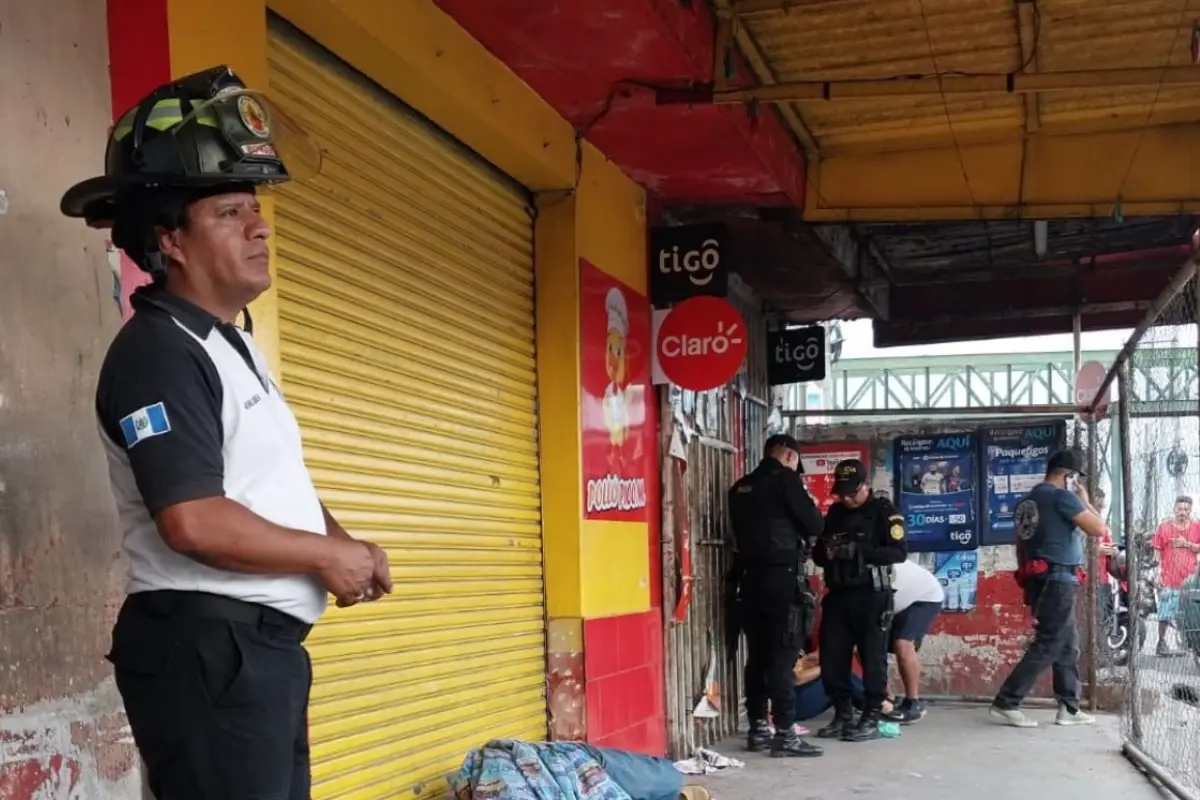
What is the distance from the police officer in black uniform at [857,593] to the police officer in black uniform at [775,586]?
49cm

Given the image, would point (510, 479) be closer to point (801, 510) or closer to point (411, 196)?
point (411, 196)

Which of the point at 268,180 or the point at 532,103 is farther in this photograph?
the point at 532,103

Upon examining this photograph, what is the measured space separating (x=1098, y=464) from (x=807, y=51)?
4.79m

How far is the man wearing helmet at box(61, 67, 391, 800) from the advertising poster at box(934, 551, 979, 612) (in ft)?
26.2

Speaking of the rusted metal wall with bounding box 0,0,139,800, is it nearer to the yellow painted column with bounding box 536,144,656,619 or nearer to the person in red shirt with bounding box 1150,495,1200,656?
the yellow painted column with bounding box 536,144,656,619

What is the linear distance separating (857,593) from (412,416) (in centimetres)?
438

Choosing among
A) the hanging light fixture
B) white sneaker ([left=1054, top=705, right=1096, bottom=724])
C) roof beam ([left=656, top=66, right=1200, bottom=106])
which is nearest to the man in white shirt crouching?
white sneaker ([left=1054, top=705, right=1096, bottom=724])

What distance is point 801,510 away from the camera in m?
7.28

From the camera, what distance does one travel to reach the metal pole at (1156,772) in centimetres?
545

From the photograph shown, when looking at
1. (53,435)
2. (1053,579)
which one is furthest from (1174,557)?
(53,435)

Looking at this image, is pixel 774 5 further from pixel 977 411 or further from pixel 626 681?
pixel 977 411

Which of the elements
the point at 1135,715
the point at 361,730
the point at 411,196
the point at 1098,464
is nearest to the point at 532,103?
the point at 411,196

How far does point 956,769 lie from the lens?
6613 mm

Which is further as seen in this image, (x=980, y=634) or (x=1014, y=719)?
(x=980, y=634)
